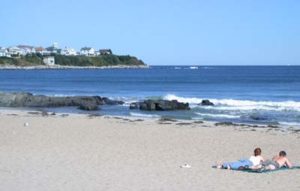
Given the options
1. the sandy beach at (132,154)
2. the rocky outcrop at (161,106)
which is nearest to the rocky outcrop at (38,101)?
the rocky outcrop at (161,106)

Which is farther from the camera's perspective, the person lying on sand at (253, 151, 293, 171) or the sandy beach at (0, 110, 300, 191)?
the person lying on sand at (253, 151, 293, 171)

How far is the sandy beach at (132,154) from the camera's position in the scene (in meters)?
10.4

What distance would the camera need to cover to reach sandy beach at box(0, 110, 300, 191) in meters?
10.4

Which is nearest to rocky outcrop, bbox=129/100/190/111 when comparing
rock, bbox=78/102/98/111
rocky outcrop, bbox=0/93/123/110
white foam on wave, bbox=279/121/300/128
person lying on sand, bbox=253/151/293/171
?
rock, bbox=78/102/98/111

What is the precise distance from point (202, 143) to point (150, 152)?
8.72ft

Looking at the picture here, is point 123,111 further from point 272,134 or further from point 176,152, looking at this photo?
point 176,152

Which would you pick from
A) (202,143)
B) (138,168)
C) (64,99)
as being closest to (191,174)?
(138,168)

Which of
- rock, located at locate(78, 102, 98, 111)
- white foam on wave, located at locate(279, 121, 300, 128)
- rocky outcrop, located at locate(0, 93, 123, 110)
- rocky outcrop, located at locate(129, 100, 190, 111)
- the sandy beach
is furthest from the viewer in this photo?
rocky outcrop, located at locate(0, 93, 123, 110)

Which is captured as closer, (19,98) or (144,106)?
(144,106)

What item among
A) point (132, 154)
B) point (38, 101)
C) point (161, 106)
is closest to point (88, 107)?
point (161, 106)

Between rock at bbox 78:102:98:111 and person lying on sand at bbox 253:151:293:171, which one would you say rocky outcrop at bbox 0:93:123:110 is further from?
person lying on sand at bbox 253:151:293:171

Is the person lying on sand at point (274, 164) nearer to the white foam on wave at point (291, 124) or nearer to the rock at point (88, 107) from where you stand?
the white foam on wave at point (291, 124)

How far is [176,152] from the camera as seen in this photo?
49.3 feet

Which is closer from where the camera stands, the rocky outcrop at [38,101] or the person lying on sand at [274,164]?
the person lying on sand at [274,164]
